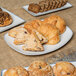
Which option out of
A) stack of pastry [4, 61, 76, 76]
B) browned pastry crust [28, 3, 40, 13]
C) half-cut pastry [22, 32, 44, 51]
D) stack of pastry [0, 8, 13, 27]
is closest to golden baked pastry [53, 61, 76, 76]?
stack of pastry [4, 61, 76, 76]

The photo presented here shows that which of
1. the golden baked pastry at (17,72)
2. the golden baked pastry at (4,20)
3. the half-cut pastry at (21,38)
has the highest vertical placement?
→ the golden baked pastry at (17,72)

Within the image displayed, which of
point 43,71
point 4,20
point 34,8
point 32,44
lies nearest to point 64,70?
point 43,71

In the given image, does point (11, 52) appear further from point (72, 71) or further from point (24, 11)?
point (24, 11)

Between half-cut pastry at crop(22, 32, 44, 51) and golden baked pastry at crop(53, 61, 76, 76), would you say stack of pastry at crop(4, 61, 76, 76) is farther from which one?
half-cut pastry at crop(22, 32, 44, 51)

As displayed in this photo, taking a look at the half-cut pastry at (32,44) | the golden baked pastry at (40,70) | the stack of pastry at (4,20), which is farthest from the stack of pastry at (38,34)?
the golden baked pastry at (40,70)

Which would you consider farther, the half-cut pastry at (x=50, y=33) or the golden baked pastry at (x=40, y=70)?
the half-cut pastry at (x=50, y=33)

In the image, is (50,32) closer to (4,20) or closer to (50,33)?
(50,33)

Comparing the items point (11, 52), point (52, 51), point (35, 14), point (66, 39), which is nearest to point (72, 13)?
point (35, 14)

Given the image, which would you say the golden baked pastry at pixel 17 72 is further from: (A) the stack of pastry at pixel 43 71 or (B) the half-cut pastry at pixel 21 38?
(B) the half-cut pastry at pixel 21 38
